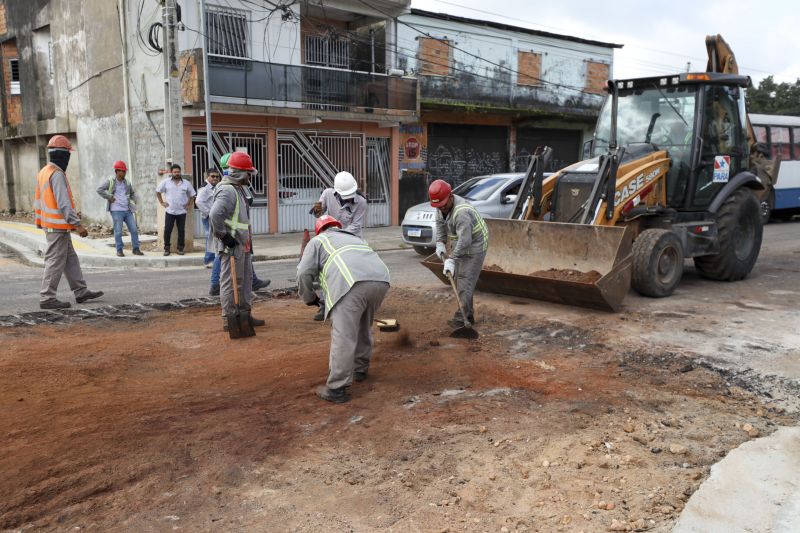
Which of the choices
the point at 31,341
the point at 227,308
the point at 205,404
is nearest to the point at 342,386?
the point at 205,404

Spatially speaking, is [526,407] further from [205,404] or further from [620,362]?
[205,404]

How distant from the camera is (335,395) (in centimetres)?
528

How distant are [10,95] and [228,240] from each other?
19.9 m

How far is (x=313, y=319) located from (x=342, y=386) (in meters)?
2.83

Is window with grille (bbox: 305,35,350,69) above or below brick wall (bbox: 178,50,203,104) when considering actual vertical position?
above

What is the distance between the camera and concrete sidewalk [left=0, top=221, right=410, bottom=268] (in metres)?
12.9

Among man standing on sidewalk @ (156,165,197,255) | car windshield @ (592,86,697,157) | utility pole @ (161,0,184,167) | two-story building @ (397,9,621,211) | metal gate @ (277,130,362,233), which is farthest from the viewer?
two-story building @ (397,9,621,211)

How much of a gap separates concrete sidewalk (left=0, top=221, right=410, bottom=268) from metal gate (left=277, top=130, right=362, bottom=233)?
82 centimetres

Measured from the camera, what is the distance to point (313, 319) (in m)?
8.05

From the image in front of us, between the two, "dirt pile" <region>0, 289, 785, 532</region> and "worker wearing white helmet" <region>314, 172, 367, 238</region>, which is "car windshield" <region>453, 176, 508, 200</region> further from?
"dirt pile" <region>0, 289, 785, 532</region>

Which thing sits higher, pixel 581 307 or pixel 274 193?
pixel 274 193

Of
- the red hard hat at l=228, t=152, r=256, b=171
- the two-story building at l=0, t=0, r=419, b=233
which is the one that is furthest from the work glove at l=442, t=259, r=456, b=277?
the two-story building at l=0, t=0, r=419, b=233

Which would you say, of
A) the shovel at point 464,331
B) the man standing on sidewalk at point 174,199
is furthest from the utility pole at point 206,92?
the shovel at point 464,331

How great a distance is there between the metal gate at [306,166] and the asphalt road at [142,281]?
525 cm
